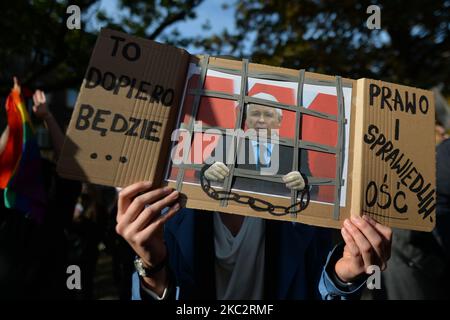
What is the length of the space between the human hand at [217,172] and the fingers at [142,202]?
0.12 metres

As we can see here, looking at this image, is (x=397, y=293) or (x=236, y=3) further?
(x=236, y=3)

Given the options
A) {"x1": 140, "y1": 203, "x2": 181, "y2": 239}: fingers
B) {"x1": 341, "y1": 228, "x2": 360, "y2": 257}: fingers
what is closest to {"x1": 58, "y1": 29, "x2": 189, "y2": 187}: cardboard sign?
{"x1": 140, "y1": 203, "x2": 181, "y2": 239}: fingers

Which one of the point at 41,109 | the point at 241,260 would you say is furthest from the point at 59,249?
the point at 241,260

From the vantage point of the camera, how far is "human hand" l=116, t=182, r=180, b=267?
4.42ft

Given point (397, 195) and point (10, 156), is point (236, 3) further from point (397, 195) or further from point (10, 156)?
point (397, 195)

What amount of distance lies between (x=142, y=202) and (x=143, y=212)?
0.11ft

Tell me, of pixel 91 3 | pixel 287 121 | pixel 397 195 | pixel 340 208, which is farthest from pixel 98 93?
pixel 91 3

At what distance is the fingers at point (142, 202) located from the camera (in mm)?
1344

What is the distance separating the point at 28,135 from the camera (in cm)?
227

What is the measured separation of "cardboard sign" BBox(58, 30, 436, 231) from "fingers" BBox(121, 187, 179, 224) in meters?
0.05

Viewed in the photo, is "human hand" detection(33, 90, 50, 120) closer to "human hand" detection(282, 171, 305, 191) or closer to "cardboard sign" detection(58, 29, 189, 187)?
"cardboard sign" detection(58, 29, 189, 187)

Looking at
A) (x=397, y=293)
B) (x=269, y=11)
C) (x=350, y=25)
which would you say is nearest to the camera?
(x=397, y=293)


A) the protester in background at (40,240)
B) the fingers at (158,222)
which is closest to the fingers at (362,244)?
the fingers at (158,222)

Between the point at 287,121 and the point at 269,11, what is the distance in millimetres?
6398
